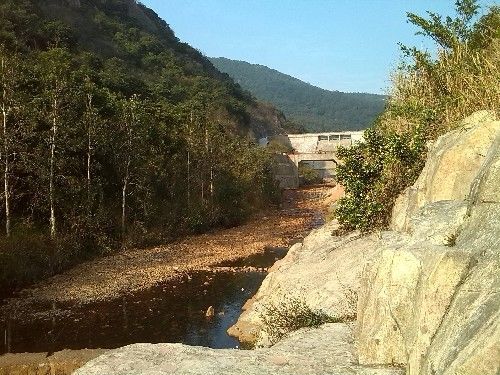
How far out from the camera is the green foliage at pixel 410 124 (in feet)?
50.3

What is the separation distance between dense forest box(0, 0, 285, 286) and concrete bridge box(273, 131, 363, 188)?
2267 centimetres

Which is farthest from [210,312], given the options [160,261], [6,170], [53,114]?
[53,114]

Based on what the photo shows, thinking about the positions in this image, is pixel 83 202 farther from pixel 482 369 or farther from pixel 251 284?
pixel 482 369

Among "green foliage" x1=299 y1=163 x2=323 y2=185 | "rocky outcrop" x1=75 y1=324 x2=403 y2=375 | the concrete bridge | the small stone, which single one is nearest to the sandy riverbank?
the small stone

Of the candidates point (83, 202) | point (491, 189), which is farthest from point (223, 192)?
point (491, 189)

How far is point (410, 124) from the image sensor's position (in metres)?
16.9

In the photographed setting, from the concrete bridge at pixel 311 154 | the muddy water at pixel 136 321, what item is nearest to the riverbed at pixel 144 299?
the muddy water at pixel 136 321

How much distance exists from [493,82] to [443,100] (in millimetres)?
4200

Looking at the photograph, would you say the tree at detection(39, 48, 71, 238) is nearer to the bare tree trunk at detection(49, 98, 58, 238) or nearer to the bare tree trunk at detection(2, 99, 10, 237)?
the bare tree trunk at detection(49, 98, 58, 238)

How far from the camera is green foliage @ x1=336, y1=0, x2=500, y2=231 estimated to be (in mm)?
15344

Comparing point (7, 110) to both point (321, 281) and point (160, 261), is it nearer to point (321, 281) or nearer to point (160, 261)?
point (160, 261)

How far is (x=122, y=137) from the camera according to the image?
3297cm

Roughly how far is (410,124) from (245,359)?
35.3 ft

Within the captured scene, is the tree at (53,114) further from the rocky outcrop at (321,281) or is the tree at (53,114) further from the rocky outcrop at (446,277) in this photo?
the rocky outcrop at (446,277)
